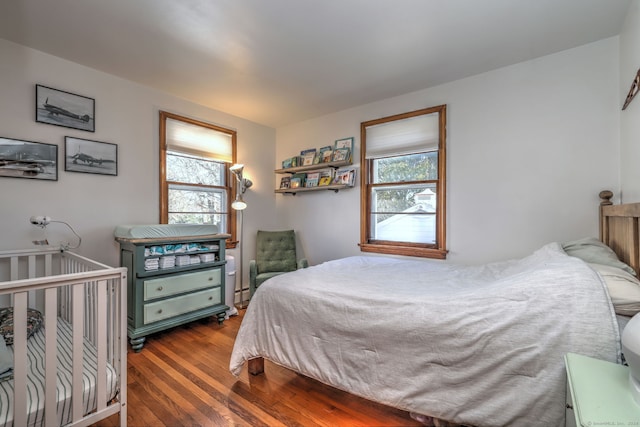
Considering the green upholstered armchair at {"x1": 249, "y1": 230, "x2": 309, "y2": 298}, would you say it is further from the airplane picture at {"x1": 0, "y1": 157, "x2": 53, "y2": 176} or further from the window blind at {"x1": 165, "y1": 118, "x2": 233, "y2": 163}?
the airplane picture at {"x1": 0, "y1": 157, "x2": 53, "y2": 176}

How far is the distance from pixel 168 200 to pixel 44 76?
142 cm

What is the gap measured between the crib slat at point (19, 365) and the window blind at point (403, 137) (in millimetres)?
3066

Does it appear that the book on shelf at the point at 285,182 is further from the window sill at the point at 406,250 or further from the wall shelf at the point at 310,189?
the window sill at the point at 406,250

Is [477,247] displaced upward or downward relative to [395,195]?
downward

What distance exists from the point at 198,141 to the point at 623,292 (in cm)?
371

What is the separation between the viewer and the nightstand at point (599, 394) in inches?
28.0

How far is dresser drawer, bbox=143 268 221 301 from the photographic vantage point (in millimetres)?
2428

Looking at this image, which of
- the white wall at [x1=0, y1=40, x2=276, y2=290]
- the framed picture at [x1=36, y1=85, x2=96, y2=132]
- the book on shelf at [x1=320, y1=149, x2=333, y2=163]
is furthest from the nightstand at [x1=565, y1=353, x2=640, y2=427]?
the framed picture at [x1=36, y1=85, x2=96, y2=132]

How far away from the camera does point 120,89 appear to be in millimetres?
2695

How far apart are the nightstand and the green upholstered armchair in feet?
9.15

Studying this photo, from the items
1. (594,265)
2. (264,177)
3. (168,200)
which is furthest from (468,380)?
(264,177)

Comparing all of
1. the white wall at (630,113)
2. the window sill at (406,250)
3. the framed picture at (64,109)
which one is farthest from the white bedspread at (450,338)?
the framed picture at (64,109)

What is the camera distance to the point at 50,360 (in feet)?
3.88

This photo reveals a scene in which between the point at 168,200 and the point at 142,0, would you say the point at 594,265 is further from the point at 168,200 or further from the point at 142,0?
the point at 168,200
